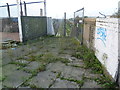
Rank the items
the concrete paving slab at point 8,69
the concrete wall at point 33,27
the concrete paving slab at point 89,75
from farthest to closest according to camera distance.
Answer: the concrete wall at point 33,27 → the concrete paving slab at point 8,69 → the concrete paving slab at point 89,75

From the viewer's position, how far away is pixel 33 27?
7770 millimetres

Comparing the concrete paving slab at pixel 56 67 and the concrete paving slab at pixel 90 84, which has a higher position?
the concrete paving slab at pixel 56 67

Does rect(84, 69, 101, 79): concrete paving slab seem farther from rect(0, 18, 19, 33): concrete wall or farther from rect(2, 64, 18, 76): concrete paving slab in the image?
rect(0, 18, 19, 33): concrete wall

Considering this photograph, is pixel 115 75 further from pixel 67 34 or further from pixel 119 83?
pixel 67 34

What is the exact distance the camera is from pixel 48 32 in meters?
9.47

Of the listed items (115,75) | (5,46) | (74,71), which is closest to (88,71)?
(74,71)

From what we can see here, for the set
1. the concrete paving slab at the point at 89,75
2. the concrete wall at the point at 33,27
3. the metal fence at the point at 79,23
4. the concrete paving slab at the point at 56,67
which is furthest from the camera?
the concrete wall at the point at 33,27

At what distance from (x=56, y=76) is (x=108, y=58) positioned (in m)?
1.32

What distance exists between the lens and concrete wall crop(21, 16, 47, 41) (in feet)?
22.4

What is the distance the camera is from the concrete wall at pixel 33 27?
684 cm

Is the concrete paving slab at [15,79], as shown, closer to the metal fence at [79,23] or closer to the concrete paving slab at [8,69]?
the concrete paving slab at [8,69]

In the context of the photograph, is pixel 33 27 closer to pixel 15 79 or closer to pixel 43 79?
pixel 15 79

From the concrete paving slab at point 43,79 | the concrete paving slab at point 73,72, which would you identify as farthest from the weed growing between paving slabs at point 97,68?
the concrete paving slab at point 43,79

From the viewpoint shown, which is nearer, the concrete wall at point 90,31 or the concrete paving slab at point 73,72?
the concrete paving slab at point 73,72
